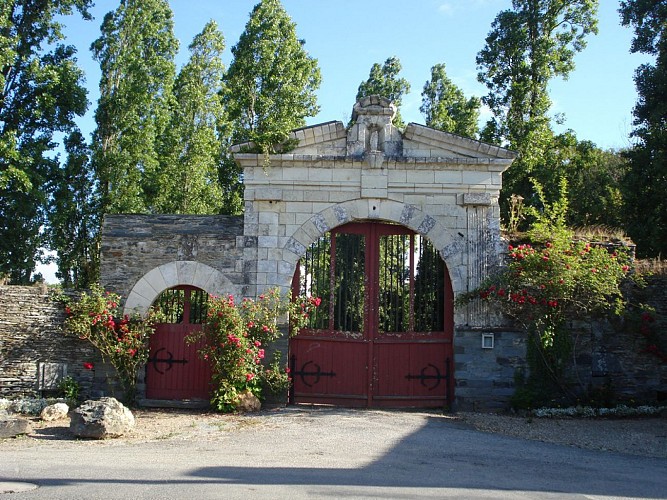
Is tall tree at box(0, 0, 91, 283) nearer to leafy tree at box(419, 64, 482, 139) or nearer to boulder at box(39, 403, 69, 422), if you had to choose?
boulder at box(39, 403, 69, 422)

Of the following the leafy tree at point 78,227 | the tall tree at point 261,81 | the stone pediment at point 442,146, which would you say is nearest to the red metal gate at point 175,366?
the stone pediment at point 442,146

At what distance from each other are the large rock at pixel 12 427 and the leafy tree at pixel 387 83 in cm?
1674

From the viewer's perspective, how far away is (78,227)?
1688 centimetres

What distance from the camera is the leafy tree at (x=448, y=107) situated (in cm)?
2034

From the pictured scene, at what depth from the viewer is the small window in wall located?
10.6 m

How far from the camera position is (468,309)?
33.8 ft

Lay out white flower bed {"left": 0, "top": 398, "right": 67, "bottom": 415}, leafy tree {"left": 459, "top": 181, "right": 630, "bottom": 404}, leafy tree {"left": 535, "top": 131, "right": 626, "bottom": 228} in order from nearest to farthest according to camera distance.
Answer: white flower bed {"left": 0, "top": 398, "right": 67, "bottom": 415}, leafy tree {"left": 459, "top": 181, "right": 630, "bottom": 404}, leafy tree {"left": 535, "top": 131, "right": 626, "bottom": 228}

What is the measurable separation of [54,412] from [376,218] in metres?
5.03

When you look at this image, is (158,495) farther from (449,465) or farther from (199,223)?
(199,223)

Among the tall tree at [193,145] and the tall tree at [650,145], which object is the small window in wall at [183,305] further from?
the tall tree at [650,145]

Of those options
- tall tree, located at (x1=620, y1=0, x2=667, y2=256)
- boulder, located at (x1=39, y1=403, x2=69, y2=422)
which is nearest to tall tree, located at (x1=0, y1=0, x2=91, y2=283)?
boulder, located at (x1=39, y1=403, x2=69, y2=422)

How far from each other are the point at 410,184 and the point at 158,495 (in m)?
6.55

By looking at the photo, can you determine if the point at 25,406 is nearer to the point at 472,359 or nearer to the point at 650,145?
the point at 472,359

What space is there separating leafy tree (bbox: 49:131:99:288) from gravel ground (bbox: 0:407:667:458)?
7.77 meters
